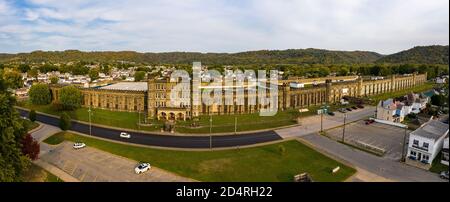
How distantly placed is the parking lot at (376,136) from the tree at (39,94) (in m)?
76.6

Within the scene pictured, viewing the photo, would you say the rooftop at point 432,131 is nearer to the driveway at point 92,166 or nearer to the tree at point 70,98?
the driveway at point 92,166

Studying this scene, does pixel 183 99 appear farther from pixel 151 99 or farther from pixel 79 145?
pixel 79 145

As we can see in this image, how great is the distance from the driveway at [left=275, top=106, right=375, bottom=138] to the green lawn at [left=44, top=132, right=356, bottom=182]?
7.59 metres

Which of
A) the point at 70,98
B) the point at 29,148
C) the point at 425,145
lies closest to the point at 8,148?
the point at 29,148

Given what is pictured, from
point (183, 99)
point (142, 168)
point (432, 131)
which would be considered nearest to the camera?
point (142, 168)

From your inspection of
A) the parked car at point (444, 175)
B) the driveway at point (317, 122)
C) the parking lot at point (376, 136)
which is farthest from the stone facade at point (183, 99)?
the parked car at point (444, 175)

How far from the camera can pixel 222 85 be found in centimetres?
7956

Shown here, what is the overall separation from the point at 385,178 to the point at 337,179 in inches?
256

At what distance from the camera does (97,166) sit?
38.2 m

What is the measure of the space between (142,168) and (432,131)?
4620 centimetres

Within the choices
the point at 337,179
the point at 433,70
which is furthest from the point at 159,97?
the point at 433,70

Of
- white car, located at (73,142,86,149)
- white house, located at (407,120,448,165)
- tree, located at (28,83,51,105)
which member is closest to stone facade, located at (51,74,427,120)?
tree, located at (28,83,51,105)

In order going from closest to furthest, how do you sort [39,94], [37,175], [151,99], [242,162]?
1. [37,175]
2. [242,162]
3. [151,99]
4. [39,94]

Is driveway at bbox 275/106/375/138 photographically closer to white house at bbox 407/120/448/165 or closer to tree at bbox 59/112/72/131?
white house at bbox 407/120/448/165
